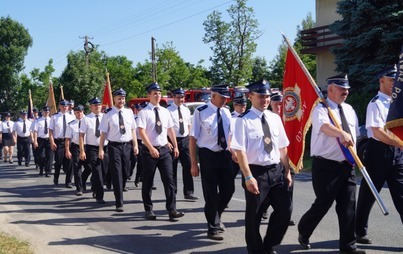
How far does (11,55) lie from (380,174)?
5368cm

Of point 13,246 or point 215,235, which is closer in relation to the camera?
point 13,246

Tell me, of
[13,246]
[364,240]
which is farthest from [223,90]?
[13,246]

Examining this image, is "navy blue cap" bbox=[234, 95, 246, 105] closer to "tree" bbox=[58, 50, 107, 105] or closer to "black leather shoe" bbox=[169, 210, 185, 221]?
"black leather shoe" bbox=[169, 210, 185, 221]

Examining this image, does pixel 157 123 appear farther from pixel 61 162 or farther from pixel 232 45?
pixel 232 45

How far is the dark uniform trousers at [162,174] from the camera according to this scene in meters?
8.16

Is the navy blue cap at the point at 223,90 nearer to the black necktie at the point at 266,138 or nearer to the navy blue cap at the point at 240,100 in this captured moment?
the navy blue cap at the point at 240,100

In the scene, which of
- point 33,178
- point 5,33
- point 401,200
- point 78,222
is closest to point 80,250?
point 78,222

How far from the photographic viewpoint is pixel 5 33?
54.2m

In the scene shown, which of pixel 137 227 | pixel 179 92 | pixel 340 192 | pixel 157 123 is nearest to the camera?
pixel 340 192

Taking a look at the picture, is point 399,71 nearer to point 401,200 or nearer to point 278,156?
point 278,156

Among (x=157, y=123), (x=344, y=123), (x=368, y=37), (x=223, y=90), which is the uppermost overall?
(x=368, y=37)

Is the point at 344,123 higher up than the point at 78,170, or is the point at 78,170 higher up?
the point at 344,123

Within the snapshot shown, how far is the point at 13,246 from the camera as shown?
640cm

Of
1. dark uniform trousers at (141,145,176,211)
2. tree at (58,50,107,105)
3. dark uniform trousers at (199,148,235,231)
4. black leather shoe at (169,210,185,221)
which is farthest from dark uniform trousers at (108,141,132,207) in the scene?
tree at (58,50,107,105)
